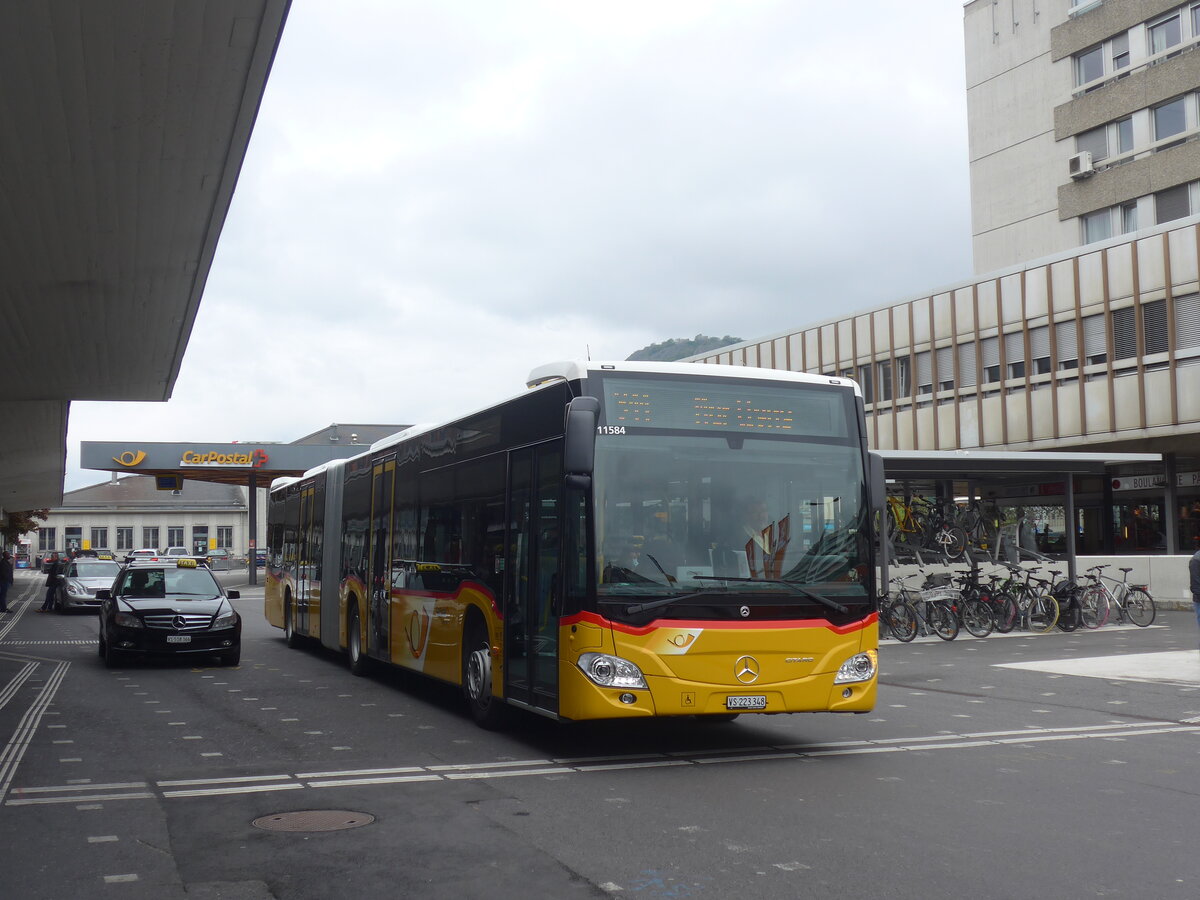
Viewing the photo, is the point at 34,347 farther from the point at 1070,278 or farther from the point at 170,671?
the point at 1070,278

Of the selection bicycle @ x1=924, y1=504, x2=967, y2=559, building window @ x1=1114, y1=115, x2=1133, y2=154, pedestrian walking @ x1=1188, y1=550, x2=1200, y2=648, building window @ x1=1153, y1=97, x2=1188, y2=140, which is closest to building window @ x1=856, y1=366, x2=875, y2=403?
building window @ x1=1114, y1=115, x2=1133, y2=154

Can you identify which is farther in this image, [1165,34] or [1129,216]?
[1129,216]

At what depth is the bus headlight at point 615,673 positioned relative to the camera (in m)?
9.02

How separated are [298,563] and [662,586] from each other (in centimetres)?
1314

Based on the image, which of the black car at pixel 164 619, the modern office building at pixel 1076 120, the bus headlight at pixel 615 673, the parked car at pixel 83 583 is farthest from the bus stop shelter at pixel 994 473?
the parked car at pixel 83 583

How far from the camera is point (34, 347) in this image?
69.6 feet

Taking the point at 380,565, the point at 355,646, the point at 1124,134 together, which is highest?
the point at 1124,134

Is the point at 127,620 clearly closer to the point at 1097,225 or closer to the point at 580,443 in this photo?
the point at 580,443

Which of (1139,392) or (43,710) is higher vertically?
(1139,392)

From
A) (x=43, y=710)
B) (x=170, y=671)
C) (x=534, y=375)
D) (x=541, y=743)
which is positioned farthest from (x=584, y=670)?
(x=170, y=671)

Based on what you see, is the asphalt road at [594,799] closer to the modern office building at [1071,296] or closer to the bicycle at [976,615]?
the bicycle at [976,615]

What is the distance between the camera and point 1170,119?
39.8 m

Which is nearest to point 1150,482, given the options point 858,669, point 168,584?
point 168,584

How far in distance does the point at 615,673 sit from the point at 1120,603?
18.3m
